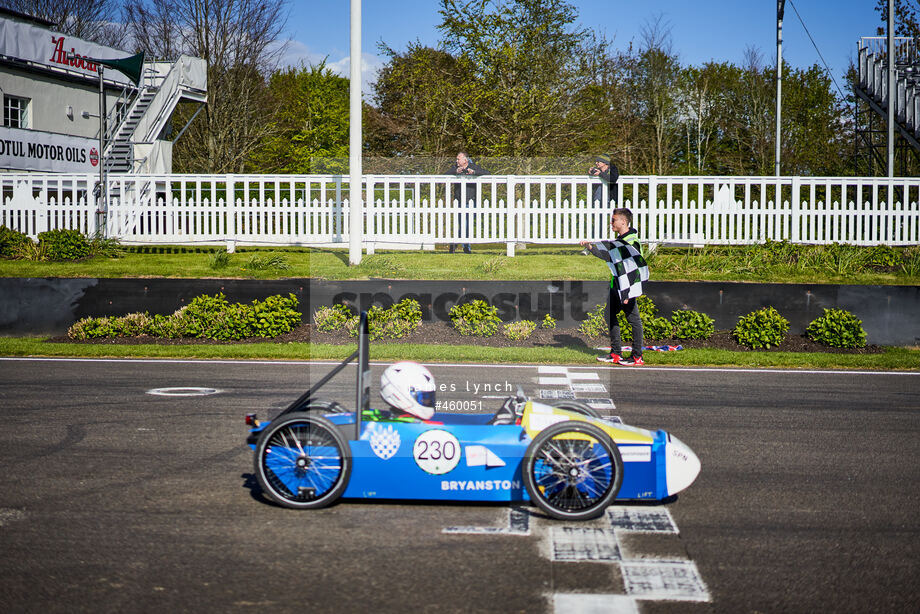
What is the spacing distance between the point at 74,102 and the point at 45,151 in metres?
3.05

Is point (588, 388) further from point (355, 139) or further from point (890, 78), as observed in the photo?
point (890, 78)

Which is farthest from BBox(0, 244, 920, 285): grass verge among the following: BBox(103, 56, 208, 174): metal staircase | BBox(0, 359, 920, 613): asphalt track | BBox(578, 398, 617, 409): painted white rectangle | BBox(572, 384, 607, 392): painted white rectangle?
BBox(103, 56, 208, 174): metal staircase

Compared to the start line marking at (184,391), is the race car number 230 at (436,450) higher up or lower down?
higher up

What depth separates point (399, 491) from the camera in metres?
5.44

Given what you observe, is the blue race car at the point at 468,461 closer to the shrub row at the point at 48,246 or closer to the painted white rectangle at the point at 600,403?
the painted white rectangle at the point at 600,403

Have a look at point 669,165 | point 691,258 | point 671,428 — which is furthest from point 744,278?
point 669,165

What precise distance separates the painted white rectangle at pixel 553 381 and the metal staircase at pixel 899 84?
1841 cm

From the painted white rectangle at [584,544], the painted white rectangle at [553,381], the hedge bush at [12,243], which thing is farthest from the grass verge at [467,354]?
the painted white rectangle at [584,544]

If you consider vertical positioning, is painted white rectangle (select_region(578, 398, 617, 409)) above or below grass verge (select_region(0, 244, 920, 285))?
below

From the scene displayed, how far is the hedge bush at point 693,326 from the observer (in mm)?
13773

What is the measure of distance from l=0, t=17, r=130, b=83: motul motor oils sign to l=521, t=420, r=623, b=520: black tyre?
1097 inches

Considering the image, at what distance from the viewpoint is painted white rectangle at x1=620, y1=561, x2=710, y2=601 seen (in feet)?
13.4

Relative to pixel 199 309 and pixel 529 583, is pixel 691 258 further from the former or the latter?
pixel 529 583

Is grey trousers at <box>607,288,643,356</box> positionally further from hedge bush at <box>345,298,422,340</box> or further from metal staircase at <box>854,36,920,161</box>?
metal staircase at <box>854,36,920,161</box>
